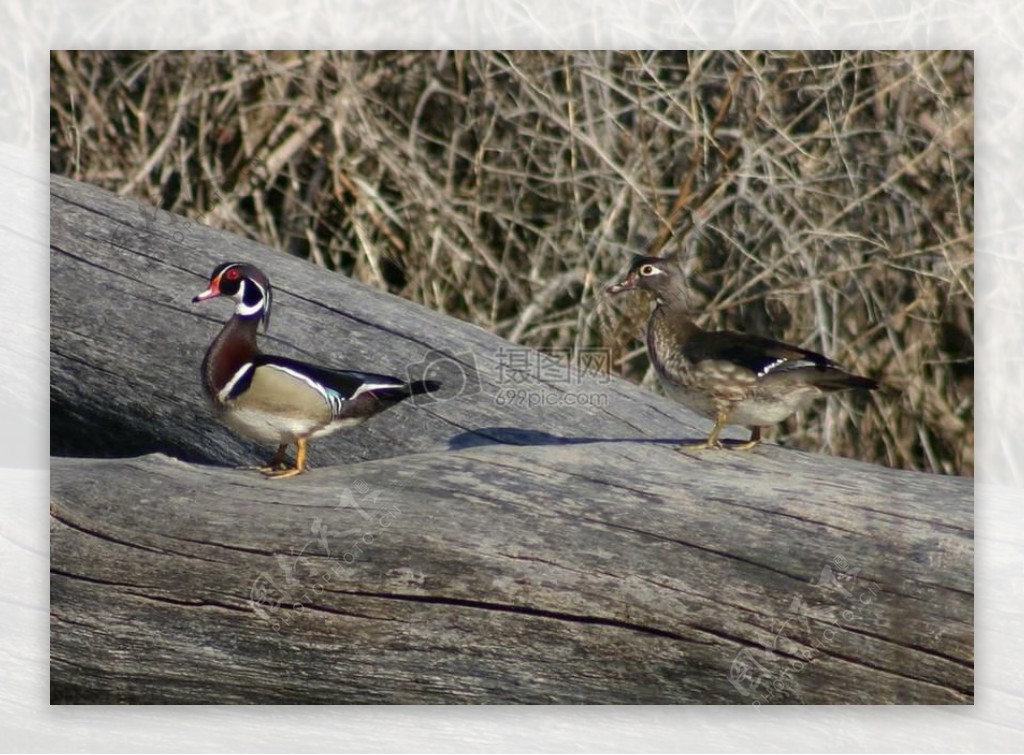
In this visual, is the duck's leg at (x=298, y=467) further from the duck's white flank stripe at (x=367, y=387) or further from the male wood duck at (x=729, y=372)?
the male wood duck at (x=729, y=372)

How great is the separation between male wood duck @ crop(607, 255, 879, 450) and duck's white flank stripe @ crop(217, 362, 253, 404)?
42.8 inches

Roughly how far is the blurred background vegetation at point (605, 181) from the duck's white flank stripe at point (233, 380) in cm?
56

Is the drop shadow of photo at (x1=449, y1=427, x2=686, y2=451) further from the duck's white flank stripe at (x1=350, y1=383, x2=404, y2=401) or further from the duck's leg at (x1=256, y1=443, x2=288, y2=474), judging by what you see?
the duck's leg at (x1=256, y1=443, x2=288, y2=474)

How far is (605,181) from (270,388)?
3.81ft

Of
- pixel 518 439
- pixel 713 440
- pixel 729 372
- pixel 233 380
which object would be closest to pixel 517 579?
pixel 518 439

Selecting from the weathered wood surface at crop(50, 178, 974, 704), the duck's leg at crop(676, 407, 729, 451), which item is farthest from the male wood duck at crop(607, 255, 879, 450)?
the weathered wood surface at crop(50, 178, 974, 704)

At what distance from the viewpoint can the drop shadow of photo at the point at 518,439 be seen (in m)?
4.33

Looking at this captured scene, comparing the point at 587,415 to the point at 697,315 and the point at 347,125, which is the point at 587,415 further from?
the point at 347,125

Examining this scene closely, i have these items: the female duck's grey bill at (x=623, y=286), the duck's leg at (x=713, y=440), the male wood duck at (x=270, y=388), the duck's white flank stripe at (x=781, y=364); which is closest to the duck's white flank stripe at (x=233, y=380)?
the male wood duck at (x=270, y=388)

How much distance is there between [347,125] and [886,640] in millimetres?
2082

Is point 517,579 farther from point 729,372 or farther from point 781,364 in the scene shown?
point 781,364

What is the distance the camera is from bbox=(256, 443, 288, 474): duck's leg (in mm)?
4262

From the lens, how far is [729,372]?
420 centimetres

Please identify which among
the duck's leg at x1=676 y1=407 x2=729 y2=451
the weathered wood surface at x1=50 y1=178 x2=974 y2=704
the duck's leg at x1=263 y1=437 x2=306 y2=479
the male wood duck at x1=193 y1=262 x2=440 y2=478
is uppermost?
the male wood duck at x1=193 y1=262 x2=440 y2=478
